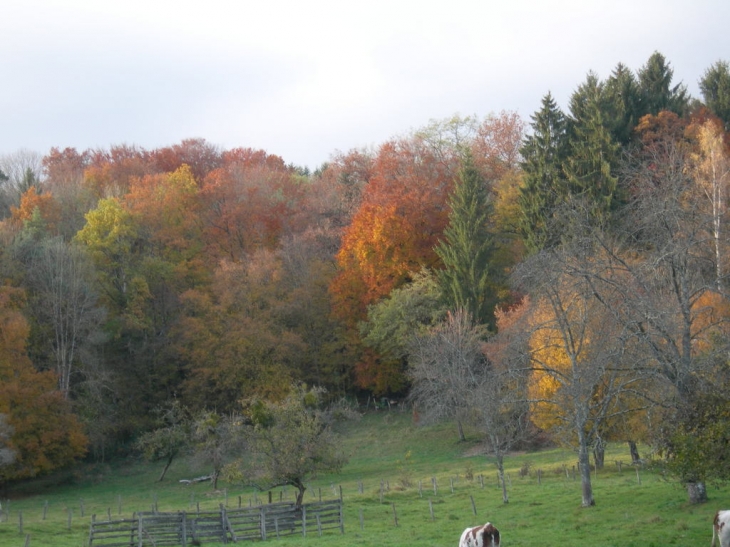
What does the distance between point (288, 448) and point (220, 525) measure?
4627 mm

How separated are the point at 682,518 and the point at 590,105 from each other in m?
39.0

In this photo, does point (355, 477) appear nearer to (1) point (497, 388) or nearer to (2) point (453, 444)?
(2) point (453, 444)

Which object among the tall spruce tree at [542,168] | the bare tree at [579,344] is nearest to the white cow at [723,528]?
the bare tree at [579,344]

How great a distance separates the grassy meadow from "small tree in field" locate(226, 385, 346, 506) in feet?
6.99

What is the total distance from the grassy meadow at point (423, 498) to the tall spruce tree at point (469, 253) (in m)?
8.99

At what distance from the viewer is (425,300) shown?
193 ft

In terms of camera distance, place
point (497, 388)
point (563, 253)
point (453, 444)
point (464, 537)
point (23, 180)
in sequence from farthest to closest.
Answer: point (23, 180) < point (453, 444) < point (497, 388) < point (563, 253) < point (464, 537)

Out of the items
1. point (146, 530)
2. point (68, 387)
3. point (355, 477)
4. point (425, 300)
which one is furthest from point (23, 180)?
point (146, 530)

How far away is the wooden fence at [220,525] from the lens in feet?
99.0

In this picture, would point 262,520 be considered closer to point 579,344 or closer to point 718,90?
point 579,344

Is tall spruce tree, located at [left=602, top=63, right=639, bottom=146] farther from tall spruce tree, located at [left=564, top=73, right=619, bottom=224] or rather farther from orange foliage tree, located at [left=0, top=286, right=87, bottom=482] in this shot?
orange foliage tree, located at [left=0, top=286, right=87, bottom=482]

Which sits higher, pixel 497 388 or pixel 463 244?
pixel 463 244

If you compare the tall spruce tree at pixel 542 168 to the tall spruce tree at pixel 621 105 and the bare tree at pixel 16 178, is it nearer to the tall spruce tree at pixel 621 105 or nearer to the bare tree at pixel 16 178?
the tall spruce tree at pixel 621 105

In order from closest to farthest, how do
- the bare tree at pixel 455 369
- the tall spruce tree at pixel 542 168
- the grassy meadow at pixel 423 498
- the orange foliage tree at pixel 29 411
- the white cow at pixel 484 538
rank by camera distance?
the white cow at pixel 484 538 < the grassy meadow at pixel 423 498 < the bare tree at pixel 455 369 < the orange foliage tree at pixel 29 411 < the tall spruce tree at pixel 542 168
